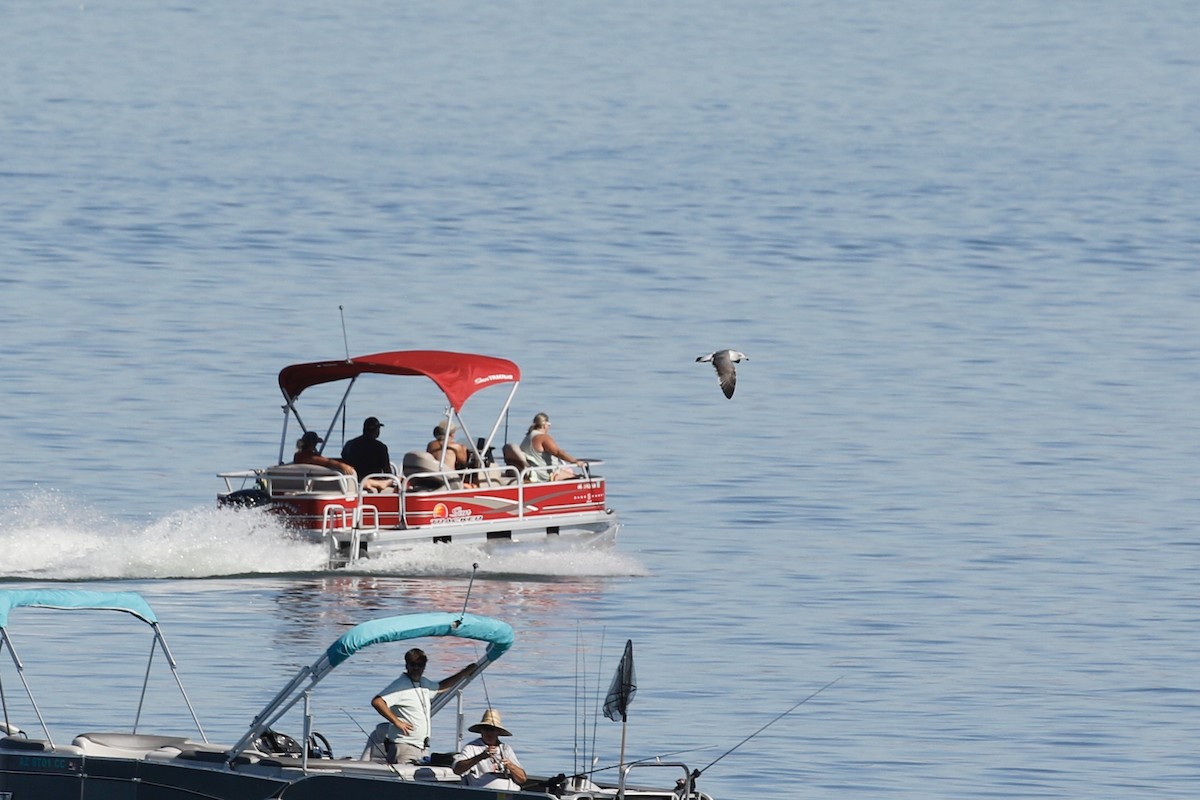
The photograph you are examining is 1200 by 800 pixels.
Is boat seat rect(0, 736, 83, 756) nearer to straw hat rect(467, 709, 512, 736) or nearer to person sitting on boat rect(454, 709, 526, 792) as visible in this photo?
person sitting on boat rect(454, 709, 526, 792)

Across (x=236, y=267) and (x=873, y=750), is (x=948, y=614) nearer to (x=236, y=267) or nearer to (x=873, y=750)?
(x=873, y=750)

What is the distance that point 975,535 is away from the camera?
4184 cm

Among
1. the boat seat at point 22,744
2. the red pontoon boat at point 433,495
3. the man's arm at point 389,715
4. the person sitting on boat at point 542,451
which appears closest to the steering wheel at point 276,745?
the man's arm at point 389,715

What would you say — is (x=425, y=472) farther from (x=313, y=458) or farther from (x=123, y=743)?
(x=123, y=743)

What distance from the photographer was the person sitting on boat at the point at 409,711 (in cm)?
1991

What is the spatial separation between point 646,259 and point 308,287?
11.5 m

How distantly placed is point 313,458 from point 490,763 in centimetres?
1444

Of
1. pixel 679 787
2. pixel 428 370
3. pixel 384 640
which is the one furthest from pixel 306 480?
pixel 679 787

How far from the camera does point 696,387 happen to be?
58438 mm

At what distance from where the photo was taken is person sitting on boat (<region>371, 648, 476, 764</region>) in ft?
65.3

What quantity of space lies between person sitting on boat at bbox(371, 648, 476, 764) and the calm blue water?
3667 millimetres

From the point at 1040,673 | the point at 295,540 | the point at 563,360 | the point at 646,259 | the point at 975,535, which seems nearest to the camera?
the point at 1040,673

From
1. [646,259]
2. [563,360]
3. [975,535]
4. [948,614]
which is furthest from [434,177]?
[948,614]

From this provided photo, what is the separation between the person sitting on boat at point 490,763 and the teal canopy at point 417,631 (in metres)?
0.97
